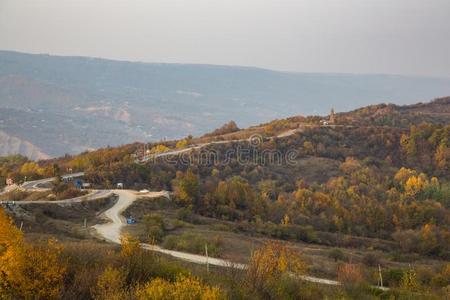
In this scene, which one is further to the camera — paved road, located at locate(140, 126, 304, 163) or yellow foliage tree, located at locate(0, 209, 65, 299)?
paved road, located at locate(140, 126, 304, 163)

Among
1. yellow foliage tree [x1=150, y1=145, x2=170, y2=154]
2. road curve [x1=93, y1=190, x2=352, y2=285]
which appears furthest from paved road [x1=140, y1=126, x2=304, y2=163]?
road curve [x1=93, y1=190, x2=352, y2=285]

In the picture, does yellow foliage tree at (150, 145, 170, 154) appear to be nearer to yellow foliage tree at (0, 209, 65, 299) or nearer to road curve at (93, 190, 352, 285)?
road curve at (93, 190, 352, 285)

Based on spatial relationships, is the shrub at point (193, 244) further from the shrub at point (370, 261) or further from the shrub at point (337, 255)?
the shrub at point (370, 261)

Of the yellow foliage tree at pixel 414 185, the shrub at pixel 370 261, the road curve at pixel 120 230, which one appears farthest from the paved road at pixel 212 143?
the shrub at pixel 370 261

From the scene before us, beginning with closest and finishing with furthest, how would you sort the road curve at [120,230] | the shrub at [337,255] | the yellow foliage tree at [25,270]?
1. the yellow foliage tree at [25,270]
2. the road curve at [120,230]
3. the shrub at [337,255]

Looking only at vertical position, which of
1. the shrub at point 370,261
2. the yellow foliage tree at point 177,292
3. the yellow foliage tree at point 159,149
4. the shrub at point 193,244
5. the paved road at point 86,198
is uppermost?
the yellow foliage tree at point 159,149

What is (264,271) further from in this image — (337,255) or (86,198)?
(86,198)

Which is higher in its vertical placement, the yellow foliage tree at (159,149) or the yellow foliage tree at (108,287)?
the yellow foliage tree at (159,149)

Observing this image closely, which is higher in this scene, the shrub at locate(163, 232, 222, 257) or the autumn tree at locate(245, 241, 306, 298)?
the autumn tree at locate(245, 241, 306, 298)

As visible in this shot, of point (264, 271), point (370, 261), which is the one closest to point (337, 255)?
point (370, 261)

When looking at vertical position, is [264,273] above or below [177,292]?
below

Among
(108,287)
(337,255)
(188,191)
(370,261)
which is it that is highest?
(108,287)

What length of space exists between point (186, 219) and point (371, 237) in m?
21.2

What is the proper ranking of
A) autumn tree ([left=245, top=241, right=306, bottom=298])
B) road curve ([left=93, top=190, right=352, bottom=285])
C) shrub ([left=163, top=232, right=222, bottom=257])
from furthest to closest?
1. shrub ([left=163, top=232, right=222, bottom=257])
2. road curve ([left=93, top=190, right=352, bottom=285])
3. autumn tree ([left=245, top=241, right=306, bottom=298])
